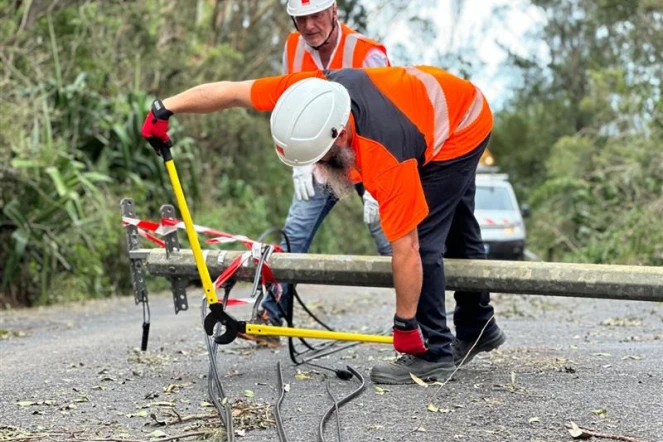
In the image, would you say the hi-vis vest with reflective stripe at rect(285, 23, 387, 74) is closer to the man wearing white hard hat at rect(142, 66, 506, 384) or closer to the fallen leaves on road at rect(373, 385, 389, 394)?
the man wearing white hard hat at rect(142, 66, 506, 384)

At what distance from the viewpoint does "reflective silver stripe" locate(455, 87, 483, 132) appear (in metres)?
4.36

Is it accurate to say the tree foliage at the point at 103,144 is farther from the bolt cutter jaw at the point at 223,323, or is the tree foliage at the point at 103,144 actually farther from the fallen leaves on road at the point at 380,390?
the fallen leaves on road at the point at 380,390

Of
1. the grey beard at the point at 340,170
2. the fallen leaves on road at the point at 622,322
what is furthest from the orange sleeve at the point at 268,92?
the fallen leaves on road at the point at 622,322

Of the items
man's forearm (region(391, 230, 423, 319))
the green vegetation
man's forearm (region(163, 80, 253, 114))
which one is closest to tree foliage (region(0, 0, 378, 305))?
the green vegetation

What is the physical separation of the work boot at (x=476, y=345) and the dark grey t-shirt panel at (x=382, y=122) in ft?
3.72

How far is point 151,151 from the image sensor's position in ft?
39.4

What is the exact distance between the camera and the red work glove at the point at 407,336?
416 centimetres

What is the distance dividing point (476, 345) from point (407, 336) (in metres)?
0.78

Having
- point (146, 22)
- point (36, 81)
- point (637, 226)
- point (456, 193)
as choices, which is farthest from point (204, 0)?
point (456, 193)

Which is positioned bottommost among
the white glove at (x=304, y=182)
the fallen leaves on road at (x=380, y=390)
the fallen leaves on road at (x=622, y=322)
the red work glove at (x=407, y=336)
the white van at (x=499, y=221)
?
the white van at (x=499, y=221)

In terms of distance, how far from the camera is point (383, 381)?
14.3 feet

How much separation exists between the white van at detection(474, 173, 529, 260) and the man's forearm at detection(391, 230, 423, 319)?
12.7 metres

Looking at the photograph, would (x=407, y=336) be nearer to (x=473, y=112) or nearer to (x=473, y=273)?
(x=473, y=273)

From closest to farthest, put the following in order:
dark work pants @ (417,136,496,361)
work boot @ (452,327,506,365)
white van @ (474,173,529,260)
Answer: dark work pants @ (417,136,496,361), work boot @ (452,327,506,365), white van @ (474,173,529,260)
